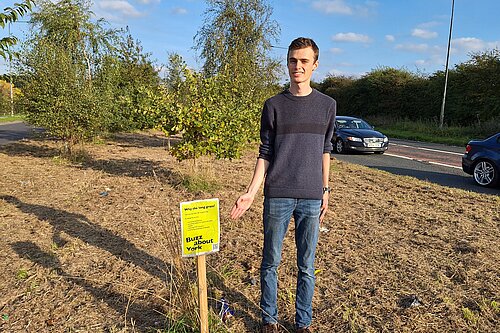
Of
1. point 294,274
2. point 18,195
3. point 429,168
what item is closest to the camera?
point 294,274

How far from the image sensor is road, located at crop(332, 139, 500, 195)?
902 centimetres

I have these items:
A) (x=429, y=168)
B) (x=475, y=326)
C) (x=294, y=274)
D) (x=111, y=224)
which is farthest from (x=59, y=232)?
(x=429, y=168)

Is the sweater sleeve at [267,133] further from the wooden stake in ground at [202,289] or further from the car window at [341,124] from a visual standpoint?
the car window at [341,124]

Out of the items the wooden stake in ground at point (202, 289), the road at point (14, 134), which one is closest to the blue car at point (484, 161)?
the wooden stake in ground at point (202, 289)

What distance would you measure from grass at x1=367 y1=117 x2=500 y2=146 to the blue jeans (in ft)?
59.2

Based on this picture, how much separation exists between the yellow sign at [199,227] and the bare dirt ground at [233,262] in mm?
577

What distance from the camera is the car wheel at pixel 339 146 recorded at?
1460 centimetres

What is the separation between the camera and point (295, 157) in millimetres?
2518

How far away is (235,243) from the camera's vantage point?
4.52 metres

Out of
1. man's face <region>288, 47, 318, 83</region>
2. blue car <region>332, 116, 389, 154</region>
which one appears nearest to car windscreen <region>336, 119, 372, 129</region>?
blue car <region>332, 116, 389, 154</region>

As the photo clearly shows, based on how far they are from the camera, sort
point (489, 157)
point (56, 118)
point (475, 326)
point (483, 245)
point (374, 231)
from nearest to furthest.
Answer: point (475, 326) → point (483, 245) → point (374, 231) → point (489, 157) → point (56, 118)

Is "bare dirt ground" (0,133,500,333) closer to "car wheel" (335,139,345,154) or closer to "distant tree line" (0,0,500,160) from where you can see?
"distant tree line" (0,0,500,160)

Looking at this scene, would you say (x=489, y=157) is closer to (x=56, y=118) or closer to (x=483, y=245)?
(x=483, y=245)

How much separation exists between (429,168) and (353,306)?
9.02 meters
